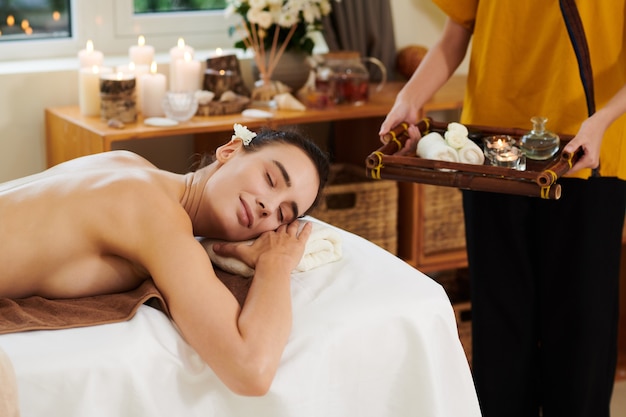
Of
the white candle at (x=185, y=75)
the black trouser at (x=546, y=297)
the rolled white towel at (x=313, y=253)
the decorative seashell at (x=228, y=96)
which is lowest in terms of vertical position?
the black trouser at (x=546, y=297)

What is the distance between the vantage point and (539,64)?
7.12ft

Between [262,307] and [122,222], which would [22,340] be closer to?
[122,222]

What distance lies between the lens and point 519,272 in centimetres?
230

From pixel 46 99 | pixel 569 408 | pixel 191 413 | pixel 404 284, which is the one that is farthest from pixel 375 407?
pixel 46 99

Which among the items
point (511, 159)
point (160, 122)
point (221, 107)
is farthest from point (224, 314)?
point (221, 107)

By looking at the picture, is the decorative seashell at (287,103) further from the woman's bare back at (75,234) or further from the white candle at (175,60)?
the woman's bare back at (75,234)

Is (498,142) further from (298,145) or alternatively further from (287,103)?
(287,103)

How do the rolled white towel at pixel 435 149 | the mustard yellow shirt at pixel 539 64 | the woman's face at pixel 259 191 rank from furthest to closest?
the mustard yellow shirt at pixel 539 64, the rolled white towel at pixel 435 149, the woman's face at pixel 259 191

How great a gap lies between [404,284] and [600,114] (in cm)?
58

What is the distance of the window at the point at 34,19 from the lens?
3104 mm

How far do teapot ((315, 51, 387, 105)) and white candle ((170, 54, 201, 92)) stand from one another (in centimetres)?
37

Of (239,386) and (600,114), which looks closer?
(239,386)

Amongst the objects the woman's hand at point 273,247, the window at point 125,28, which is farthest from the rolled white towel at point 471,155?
the window at point 125,28

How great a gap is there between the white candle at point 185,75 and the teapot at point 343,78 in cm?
37
